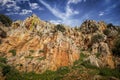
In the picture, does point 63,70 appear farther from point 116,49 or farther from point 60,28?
point 60,28

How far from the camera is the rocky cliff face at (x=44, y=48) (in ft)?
181

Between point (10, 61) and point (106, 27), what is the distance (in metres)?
53.7

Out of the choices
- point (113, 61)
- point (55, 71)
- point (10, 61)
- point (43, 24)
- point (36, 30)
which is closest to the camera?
point (55, 71)

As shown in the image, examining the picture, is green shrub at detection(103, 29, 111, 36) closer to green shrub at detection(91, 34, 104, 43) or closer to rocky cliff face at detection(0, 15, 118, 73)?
green shrub at detection(91, 34, 104, 43)

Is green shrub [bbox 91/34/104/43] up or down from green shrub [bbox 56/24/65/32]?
down

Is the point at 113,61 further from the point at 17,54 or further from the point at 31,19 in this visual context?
the point at 31,19

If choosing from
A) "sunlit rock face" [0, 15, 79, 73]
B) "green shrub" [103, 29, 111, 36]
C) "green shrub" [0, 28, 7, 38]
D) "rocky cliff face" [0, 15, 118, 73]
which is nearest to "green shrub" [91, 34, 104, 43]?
"rocky cliff face" [0, 15, 118, 73]

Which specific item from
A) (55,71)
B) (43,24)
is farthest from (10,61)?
(43,24)

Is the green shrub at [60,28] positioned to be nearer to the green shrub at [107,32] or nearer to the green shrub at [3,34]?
the green shrub at [107,32]

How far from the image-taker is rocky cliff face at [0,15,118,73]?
2174 inches

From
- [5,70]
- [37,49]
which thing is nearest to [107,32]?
[37,49]

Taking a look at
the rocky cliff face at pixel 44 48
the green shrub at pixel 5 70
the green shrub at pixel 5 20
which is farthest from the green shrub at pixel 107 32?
the green shrub at pixel 5 70

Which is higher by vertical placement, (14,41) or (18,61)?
(14,41)

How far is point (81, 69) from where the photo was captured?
5400cm
